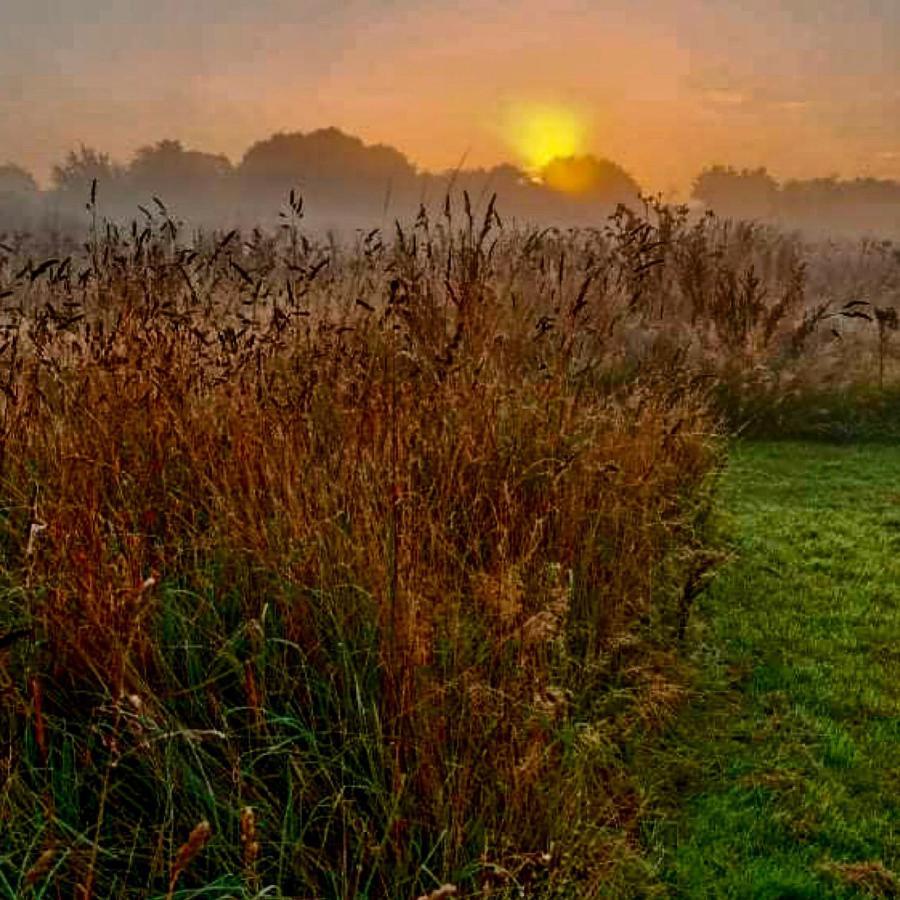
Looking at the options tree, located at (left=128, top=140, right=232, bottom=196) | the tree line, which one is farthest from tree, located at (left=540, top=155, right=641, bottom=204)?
tree, located at (left=128, top=140, right=232, bottom=196)

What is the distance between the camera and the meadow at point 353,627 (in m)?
2.12

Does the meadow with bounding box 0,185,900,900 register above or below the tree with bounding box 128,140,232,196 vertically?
below

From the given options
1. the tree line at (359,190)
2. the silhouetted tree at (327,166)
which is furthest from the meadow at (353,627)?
the silhouetted tree at (327,166)

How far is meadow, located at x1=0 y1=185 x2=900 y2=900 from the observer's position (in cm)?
212

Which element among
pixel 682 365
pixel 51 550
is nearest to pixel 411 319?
pixel 51 550

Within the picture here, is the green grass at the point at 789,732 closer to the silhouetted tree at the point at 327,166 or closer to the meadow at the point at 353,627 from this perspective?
the meadow at the point at 353,627

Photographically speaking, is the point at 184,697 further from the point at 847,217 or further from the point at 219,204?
the point at 847,217

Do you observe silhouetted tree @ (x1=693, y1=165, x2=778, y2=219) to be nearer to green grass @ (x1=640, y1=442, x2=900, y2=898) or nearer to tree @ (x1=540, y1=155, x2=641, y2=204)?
tree @ (x1=540, y1=155, x2=641, y2=204)

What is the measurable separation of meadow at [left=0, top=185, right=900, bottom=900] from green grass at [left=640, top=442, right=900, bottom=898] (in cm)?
2

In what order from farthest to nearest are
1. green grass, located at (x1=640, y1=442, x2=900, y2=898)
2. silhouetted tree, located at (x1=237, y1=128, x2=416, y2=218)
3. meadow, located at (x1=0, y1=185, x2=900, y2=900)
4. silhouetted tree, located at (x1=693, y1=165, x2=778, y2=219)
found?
silhouetted tree, located at (x1=237, y1=128, x2=416, y2=218) < silhouetted tree, located at (x1=693, y1=165, x2=778, y2=219) < green grass, located at (x1=640, y1=442, x2=900, y2=898) < meadow, located at (x1=0, y1=185, x2=900, y2=900)

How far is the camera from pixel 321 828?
2.20 metres

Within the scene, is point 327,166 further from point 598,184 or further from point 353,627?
point 353,627

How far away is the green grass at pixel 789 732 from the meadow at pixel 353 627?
0.08 ft

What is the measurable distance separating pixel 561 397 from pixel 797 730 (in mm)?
1815
